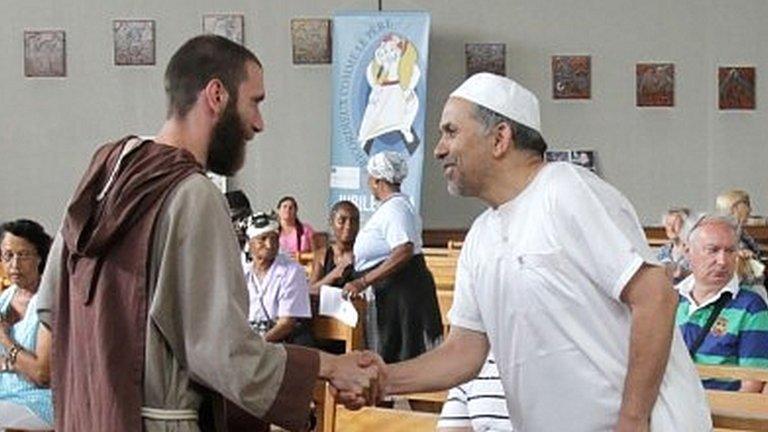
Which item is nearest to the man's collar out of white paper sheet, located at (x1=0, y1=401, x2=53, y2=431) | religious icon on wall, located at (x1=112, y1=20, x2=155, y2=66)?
white paper sheet, located at (x1=0, y1=401, x2=53, y2=431)

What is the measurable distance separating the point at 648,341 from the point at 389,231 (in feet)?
14.4

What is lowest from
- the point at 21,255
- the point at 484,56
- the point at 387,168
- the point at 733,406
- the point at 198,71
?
the point at 733,406

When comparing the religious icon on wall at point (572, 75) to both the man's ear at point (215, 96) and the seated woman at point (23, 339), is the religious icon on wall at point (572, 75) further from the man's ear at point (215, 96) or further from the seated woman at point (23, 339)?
the man's ear at point (215, 96)

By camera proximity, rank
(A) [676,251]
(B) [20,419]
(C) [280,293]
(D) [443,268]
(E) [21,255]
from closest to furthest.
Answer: (B) [20,419] < (E) [21,255] < (C) [280,293] < (A) [676,251] < (D) [443,268]

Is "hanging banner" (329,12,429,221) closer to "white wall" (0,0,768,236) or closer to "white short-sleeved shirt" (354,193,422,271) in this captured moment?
"white wall" (0,0,768,236)

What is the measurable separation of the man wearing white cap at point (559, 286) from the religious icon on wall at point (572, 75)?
407 inches

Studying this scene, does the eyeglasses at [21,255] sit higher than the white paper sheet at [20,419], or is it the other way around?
the eyeglasses at [21,255]

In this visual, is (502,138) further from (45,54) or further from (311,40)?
(45,54)

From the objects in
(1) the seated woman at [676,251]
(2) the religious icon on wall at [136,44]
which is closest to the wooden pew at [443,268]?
(1) the seated woman at [676,251]

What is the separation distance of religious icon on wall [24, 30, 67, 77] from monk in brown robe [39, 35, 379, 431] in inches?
433

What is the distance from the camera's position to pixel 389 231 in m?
6.85

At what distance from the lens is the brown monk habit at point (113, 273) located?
99.7 inches

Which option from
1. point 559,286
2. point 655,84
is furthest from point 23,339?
point 655,84

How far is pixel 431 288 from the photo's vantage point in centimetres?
684
